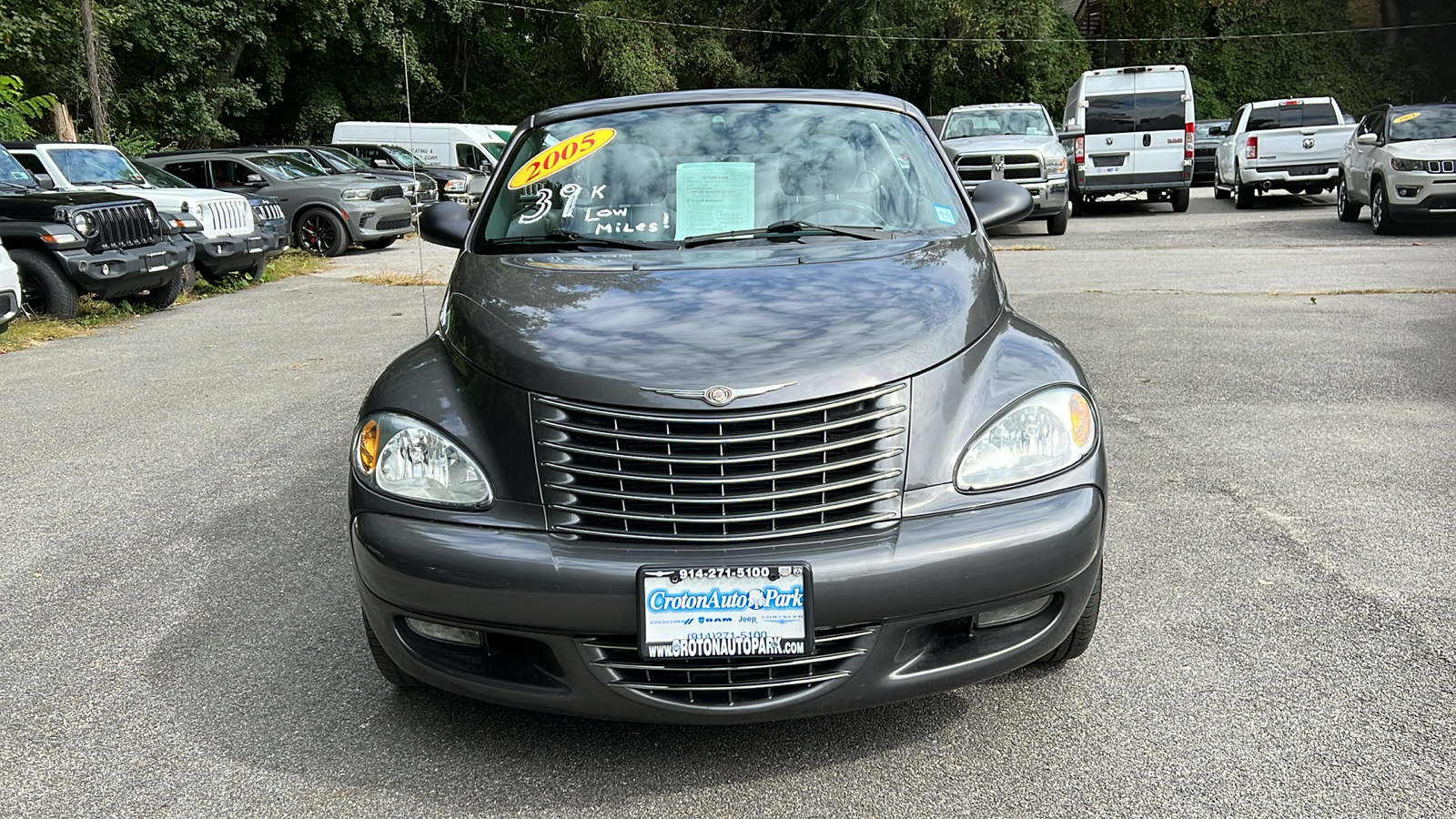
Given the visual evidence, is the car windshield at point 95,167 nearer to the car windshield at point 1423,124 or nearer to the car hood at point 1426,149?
the car hood at point 1426,149

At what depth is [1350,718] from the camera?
3.13 meters

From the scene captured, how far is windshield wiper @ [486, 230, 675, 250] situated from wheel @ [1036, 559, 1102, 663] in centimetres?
164

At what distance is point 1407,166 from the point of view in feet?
50.3

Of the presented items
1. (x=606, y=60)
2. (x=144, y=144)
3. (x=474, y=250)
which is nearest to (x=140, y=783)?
(x=474, y=250)

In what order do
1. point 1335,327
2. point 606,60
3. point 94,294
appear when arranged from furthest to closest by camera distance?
point 606,60, point 94,294, point 1335,327

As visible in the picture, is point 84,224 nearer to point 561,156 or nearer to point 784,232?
point 561,156

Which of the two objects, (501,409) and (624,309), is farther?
(624,309)

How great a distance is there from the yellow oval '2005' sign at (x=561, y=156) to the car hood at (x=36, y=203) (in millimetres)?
9095

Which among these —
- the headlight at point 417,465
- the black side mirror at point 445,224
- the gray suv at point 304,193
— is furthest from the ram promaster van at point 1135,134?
the headlight at point 417,465

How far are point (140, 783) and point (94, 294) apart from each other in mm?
10606

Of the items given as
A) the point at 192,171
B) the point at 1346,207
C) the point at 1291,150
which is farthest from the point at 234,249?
the point at 1291,150

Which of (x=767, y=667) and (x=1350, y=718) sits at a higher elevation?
(x=767, y=667)

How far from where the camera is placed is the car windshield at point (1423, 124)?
15625 mm

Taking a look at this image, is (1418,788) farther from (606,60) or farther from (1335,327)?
(606,60)
